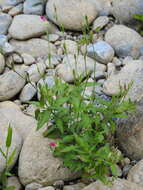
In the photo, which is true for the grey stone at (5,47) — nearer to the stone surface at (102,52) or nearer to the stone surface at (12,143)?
the stone surface at (102,52)

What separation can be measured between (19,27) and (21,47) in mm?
264

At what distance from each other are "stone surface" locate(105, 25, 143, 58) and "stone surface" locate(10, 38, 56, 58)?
69 centimetres

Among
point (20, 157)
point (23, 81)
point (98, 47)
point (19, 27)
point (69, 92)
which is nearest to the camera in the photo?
point (69, 92)

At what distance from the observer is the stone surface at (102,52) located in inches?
167

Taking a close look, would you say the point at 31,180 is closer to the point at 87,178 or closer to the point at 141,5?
the point at 87,178

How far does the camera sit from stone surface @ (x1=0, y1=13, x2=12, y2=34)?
4.77 meters

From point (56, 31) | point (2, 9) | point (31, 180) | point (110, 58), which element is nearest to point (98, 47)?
point (110, 58)

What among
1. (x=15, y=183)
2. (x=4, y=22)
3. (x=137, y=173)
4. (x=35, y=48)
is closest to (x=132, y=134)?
(x=137, y=173)

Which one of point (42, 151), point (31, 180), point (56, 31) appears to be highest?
point (56, 31)

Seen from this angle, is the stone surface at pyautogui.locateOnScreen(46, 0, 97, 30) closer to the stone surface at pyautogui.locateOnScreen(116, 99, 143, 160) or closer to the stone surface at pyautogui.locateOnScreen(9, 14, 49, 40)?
the stone surface at pyautogui.locateOnScreen(9, 14, 49, 40)

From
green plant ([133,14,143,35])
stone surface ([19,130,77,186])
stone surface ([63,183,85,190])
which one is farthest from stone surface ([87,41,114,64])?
stone surface ([63,183,85,190])

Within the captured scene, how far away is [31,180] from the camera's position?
9.50ft

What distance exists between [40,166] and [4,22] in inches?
98.0

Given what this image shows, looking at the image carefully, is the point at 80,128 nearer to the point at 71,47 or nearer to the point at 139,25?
the point at 71,47
